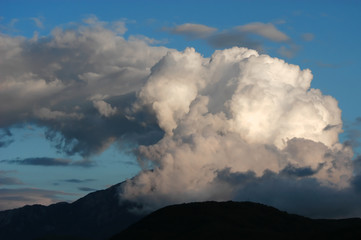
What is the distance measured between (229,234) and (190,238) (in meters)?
14.6

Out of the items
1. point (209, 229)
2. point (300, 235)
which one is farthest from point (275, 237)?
point (209, 229)

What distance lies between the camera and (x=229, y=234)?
191250 mm

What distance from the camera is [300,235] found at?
189 metres

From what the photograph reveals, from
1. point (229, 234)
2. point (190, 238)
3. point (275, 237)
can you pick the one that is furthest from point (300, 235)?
point (190, 238)

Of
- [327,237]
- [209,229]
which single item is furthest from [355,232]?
[209,229]

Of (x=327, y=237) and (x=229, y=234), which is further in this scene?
(x=229, y=234)

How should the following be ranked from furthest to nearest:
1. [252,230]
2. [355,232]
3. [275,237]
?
[252,230] → [275,237] → [355,232]

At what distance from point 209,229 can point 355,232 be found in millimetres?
55910

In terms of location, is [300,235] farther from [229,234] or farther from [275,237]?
[229,234]

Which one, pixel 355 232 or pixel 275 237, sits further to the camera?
pixel 275 237

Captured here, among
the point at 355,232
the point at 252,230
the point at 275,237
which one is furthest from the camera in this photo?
the point at 252,230

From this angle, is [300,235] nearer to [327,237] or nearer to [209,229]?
[327,237]

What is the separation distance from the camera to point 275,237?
185625 mm

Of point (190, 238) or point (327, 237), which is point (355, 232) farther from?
point (190, 238)
